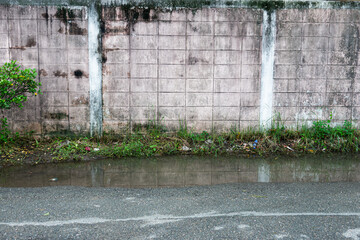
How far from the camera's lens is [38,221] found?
351 centimetres

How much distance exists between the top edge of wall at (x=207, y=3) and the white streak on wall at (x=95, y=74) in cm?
34

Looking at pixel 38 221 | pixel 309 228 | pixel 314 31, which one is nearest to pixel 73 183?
pixel 38 221

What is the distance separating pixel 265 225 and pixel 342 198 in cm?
130

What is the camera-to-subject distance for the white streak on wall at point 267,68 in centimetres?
678

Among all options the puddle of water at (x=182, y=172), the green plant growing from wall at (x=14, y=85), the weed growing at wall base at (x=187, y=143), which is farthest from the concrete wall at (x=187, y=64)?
the puddle of water at (x=182, y=172)

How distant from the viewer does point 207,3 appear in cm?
666

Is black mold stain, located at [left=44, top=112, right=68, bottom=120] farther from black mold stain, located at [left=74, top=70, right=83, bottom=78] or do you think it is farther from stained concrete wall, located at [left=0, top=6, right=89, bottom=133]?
black mold stain, located at [left=74, top=70, right=83, bottom=78]

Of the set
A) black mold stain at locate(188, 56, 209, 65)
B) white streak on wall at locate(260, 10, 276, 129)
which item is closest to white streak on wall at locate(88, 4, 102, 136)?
black mold stain at locate(188, 56, 209, 65)

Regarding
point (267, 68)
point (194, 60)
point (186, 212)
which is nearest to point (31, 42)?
point (194, 60)

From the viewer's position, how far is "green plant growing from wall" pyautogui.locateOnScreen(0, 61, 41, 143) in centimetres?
573

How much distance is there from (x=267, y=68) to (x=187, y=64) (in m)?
1.49

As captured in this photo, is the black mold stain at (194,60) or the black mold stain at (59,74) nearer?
the black mold stain at (59,74)

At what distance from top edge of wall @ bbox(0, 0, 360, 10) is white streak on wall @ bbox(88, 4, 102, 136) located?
1.10 feet

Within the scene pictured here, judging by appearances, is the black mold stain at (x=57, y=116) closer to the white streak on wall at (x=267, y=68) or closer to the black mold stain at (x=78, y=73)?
the black mold stain at (x=78, y=73)
